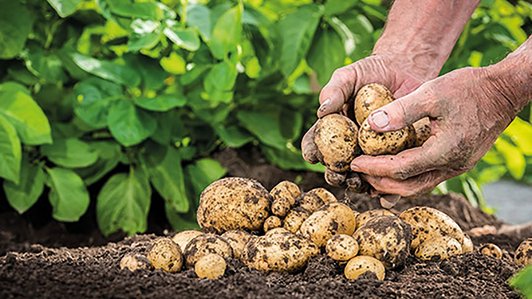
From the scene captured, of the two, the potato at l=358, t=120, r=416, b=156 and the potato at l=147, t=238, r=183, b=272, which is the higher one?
the potato at l=358, t=120, r=416, b=156

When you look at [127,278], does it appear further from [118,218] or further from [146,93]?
[146,93]

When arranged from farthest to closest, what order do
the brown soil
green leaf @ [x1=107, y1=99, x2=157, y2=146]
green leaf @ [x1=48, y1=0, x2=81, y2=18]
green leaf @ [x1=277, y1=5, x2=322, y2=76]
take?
green leaf @ [x1=277, y1=5, x2=322, y2=76], green leaf @ [x1=107, y1=99, x2=157, y2=146], green leaf @ [x1=48, y1=0, x2=81, y2=18], the brown soil

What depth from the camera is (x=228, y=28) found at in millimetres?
3686

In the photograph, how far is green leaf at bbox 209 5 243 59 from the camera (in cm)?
368

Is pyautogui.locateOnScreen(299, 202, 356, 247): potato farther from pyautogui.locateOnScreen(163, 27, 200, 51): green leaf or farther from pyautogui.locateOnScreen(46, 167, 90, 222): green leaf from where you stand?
pyautogui.locateOnScreen(46, 167, 90, 222): green leaf

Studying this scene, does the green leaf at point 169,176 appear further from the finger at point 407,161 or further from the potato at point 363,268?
the potato at point 363,268

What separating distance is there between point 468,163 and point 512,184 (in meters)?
5.46

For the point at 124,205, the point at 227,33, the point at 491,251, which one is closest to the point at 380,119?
the point at 491,251

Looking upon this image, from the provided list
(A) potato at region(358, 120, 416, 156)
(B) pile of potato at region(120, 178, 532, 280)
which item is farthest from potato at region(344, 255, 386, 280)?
(A) potato at region(358, 120, 416, 156)

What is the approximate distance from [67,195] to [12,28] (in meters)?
0.73

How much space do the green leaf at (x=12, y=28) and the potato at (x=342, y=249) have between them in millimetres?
1956

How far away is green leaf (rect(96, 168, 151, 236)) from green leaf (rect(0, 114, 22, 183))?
18.6 inches

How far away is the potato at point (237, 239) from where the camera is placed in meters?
2.40

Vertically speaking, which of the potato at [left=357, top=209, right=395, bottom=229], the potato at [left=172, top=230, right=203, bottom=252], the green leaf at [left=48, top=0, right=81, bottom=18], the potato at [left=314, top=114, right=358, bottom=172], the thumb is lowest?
the potato at [left=172, top=230, right=203, bottom=252]
